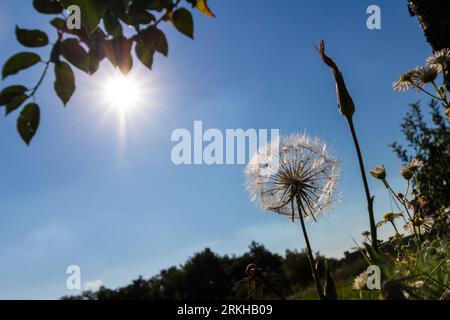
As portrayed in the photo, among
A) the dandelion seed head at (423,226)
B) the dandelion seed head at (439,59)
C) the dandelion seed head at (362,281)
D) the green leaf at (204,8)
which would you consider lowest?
the dandelion seed head at (362,281)

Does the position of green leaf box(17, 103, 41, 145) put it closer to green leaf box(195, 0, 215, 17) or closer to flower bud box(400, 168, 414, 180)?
green leaf box(195, 0, 215, 17)

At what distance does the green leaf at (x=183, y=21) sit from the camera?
1.95m

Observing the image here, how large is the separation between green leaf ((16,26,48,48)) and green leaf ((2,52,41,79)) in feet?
0.16

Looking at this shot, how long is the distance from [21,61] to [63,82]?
204 millimetres

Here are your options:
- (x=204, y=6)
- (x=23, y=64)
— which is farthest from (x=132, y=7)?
(x=23, y=64)

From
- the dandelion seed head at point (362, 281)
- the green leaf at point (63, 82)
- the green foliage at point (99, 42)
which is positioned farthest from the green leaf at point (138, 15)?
the dandelion seed head at point (362, 281)

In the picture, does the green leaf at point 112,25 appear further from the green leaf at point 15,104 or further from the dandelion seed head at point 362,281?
the dandelion seed head at point 362,281

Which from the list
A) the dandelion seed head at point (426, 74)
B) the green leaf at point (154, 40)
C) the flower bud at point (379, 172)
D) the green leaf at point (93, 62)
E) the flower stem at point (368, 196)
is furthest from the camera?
the dandelion seed head at point (426, 74)

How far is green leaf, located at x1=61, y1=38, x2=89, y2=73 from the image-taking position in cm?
200

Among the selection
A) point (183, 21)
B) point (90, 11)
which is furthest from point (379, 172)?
point (90, 11)

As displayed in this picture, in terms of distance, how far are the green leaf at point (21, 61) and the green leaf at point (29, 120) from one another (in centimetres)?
19

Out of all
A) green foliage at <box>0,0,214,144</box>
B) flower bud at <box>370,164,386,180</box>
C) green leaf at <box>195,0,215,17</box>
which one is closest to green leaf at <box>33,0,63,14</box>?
green foliage at <box>0,0,214,144</box>
